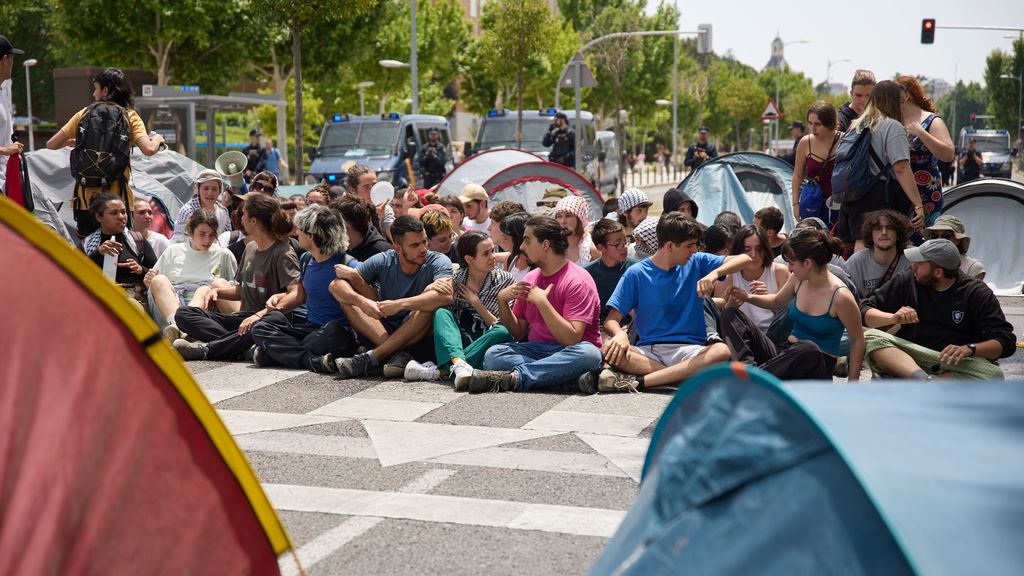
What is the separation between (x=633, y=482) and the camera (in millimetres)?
5391

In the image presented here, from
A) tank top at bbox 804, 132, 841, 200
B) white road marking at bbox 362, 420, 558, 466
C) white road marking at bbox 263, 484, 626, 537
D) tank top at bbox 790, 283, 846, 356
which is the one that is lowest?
white road marking at bbox 362, 420, 558, 466

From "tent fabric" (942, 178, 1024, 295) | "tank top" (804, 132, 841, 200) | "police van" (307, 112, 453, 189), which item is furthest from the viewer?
"police van" (307, 112, 453, 189)

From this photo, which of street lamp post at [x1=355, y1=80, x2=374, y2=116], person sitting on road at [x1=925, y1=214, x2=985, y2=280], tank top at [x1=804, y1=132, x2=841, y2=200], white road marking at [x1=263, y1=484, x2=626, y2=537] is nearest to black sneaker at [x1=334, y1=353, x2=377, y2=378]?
white road marking at [x1=263, y1=484, x2=626, y2=537]

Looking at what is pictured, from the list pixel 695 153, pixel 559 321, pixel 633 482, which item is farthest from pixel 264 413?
pixel 695 153

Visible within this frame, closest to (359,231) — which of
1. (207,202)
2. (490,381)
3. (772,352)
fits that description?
(490,381)

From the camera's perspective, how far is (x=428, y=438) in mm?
6352

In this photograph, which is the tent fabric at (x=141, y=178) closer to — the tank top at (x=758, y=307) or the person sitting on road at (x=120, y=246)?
the person sitting on road at (x=120, y=246)

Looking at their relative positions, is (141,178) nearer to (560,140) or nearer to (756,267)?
(756,267)

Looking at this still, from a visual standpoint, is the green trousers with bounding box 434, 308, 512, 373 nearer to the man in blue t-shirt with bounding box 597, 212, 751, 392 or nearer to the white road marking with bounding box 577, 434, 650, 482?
the man in blue t-shirt with bounding box 597, 212, 751, 392

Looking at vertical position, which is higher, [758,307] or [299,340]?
[758,307]

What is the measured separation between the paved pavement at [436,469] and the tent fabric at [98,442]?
0.66 metres

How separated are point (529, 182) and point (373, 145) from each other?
10.9 meters

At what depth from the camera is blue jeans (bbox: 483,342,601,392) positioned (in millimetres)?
7688

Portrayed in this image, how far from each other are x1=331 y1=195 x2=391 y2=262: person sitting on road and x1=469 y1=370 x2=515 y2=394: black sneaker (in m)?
1.93
